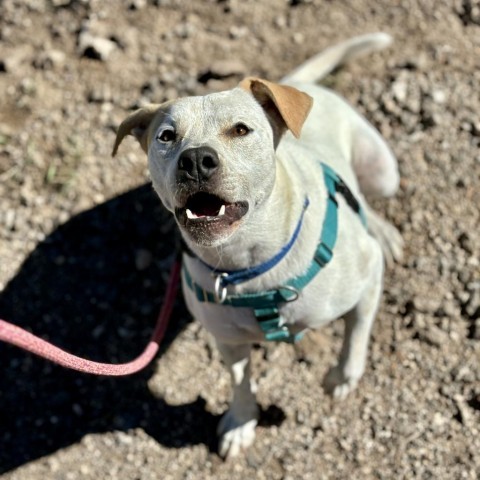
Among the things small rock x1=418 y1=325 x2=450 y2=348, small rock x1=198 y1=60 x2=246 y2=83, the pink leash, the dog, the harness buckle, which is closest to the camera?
the pink leash

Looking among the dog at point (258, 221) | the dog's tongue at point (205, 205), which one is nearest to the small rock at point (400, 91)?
the dog at point (258, 221)

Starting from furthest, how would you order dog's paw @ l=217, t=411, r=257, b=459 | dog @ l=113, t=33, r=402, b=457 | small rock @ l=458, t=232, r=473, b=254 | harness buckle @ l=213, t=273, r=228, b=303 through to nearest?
small rock @ l=458, t=232, r=473, b=254 → dog's paw @ l=217, t=411, r=257, b=459 → harness buckle @ l=213, t=273, r=228, b=303 → dog @ l=113, t=33, r=402, b=457

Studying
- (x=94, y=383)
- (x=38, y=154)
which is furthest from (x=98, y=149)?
(x=94, y=383)

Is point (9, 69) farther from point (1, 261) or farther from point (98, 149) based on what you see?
point (1, 261)

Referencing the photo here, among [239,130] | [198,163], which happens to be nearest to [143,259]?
[239,130]

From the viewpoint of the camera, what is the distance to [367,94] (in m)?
5.60

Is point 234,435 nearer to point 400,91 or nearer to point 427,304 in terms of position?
point 427,304

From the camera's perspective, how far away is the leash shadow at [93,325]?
15.4 ft

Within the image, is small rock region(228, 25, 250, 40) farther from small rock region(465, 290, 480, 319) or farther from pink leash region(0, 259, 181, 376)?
small rock region(465, 290, 480, 319)

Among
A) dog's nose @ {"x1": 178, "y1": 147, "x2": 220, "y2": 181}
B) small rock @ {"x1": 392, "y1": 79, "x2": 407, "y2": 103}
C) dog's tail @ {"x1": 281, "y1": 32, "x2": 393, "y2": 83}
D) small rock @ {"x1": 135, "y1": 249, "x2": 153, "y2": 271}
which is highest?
dog's nose @ {"x1": 178, "y1": 147, "x2": 220, "y2": 181}

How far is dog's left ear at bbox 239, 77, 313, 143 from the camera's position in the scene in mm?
3207

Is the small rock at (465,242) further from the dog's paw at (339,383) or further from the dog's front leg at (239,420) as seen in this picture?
the dog's front leg at (239,420)

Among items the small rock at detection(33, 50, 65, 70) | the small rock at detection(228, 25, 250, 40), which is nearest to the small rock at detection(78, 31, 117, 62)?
the small rock at detection(33, 50, 65, 70)

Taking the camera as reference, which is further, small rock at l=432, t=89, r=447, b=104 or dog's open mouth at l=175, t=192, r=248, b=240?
small rock at l=432, t=89, r=447, b=104
